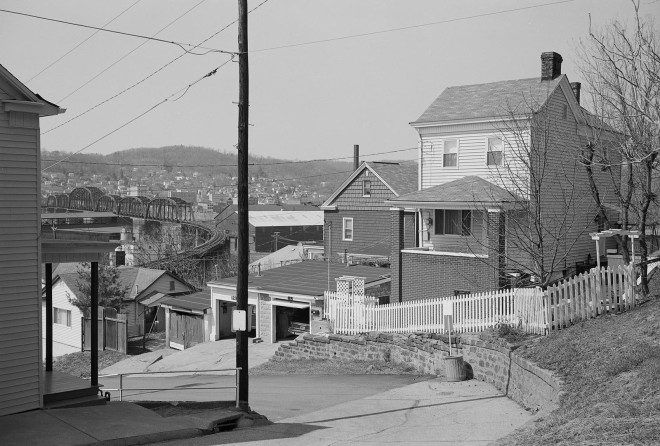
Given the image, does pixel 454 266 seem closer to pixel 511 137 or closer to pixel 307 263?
pixel 511 137

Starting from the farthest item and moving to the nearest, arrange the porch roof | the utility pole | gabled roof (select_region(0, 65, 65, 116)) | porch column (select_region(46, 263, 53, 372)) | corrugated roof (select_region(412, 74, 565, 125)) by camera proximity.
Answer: corrugated roof (select_region(412, 74, 565, 125)) → the porch roof → porch column (select_region(46, 263, 53, 372)) → the utility pole → gabled roof (select_region(0, 65, 65, 116))

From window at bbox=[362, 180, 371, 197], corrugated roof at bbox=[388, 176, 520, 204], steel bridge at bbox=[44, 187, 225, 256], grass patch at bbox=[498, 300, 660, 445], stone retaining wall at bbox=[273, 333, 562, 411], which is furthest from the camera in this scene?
steel bridge at bbox=[44, 187, 225, 256]

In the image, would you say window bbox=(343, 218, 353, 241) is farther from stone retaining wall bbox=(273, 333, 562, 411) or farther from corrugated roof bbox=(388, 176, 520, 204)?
stone retaining wall bbox=(273, 333, 562, 411)

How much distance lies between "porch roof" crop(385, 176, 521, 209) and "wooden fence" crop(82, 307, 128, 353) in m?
13.8

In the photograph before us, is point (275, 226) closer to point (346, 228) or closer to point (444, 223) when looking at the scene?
point (346, 228)

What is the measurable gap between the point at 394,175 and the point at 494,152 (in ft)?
46.4

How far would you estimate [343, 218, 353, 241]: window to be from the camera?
43.5 meters

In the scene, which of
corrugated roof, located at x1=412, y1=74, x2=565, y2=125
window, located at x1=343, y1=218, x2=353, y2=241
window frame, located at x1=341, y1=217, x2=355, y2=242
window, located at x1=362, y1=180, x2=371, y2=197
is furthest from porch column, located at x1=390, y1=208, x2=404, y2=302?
window, located at x1=343, y1=218, x2=353, y2=241

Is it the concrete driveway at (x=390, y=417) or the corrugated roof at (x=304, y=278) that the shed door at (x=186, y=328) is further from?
the concrete driveway at (x=390, y=417)

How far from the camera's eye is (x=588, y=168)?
23.9m

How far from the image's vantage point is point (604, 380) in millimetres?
12961

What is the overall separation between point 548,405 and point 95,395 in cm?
892

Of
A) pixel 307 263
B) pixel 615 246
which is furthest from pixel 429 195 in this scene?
pixel 307 263

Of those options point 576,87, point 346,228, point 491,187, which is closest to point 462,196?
point 491,187
